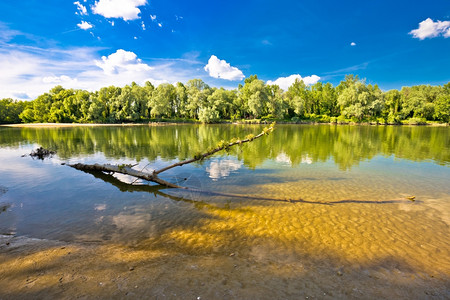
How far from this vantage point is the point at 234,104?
140125 millimetres

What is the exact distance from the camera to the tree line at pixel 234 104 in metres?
118

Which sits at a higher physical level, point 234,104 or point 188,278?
point 234,104

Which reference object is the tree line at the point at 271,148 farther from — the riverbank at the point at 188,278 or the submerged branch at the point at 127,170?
the riverbank at the point at 188,278

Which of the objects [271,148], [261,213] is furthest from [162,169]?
[271,148]

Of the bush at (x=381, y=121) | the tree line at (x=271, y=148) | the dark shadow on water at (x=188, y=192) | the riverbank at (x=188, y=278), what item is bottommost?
the dark shadow on water at (x=188, y=192)

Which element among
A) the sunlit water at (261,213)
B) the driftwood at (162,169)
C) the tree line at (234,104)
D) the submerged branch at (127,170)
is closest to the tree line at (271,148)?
the driftwood at (162,169)

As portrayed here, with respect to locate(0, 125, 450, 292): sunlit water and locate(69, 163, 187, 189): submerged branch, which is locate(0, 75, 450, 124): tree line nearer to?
locate(69, 163, 187, 189): submerged branch

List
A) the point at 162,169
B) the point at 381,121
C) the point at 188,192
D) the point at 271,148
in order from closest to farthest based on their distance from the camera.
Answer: the point at 188,192 < the point at 162,169 < the point at 271,148 < the point at 381,121

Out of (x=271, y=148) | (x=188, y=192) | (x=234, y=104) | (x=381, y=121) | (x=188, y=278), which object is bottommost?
(x=188, y=192)

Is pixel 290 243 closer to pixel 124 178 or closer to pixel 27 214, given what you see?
pixel 27 214

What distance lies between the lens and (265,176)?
1845 cm

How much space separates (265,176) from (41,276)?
15.1m

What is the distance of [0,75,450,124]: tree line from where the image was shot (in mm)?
117938

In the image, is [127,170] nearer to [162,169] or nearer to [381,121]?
[162,169]
